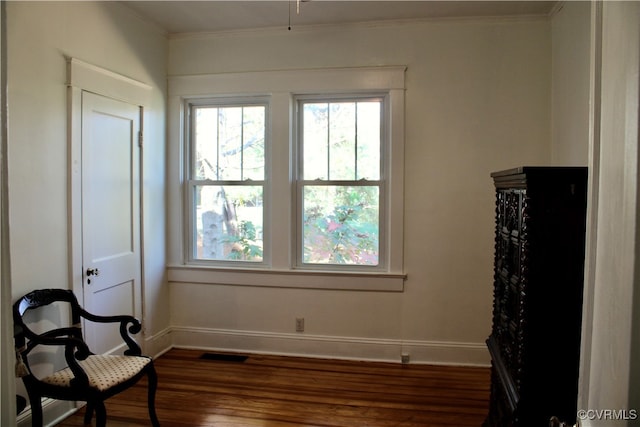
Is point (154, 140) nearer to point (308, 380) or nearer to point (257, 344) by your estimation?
point (257, 344)

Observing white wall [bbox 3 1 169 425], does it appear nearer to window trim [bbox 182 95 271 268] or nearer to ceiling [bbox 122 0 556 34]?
ceiling [bbox 122 0 556 34]

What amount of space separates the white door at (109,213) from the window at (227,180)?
588mm

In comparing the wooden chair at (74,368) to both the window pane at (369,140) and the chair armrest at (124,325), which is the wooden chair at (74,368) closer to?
the chair armrest at (124,325)

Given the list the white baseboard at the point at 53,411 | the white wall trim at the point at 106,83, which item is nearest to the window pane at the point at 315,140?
the white wall trim at the point at 106,83

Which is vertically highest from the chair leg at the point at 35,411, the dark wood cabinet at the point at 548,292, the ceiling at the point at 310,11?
the ceiling at the point at 310,11

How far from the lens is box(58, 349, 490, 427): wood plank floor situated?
2.45 meters

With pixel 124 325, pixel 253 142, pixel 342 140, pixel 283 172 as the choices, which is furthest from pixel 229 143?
pixel 124 325

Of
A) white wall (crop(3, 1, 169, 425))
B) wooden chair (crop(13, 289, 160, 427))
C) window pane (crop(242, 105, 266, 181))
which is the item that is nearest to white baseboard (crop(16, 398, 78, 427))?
wooden chair (crop(13, 289, 160, 427))

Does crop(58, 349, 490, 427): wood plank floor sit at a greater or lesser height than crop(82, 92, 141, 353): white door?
lesser

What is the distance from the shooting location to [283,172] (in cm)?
341

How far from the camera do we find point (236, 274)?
350 cm

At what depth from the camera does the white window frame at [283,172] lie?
128 inches

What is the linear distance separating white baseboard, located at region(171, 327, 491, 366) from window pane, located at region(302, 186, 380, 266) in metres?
0.66

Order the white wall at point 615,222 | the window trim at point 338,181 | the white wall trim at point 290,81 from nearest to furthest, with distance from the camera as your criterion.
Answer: the white wall at point 615,222, the white wall trim at point 290,81, the window trim at point 338,181
